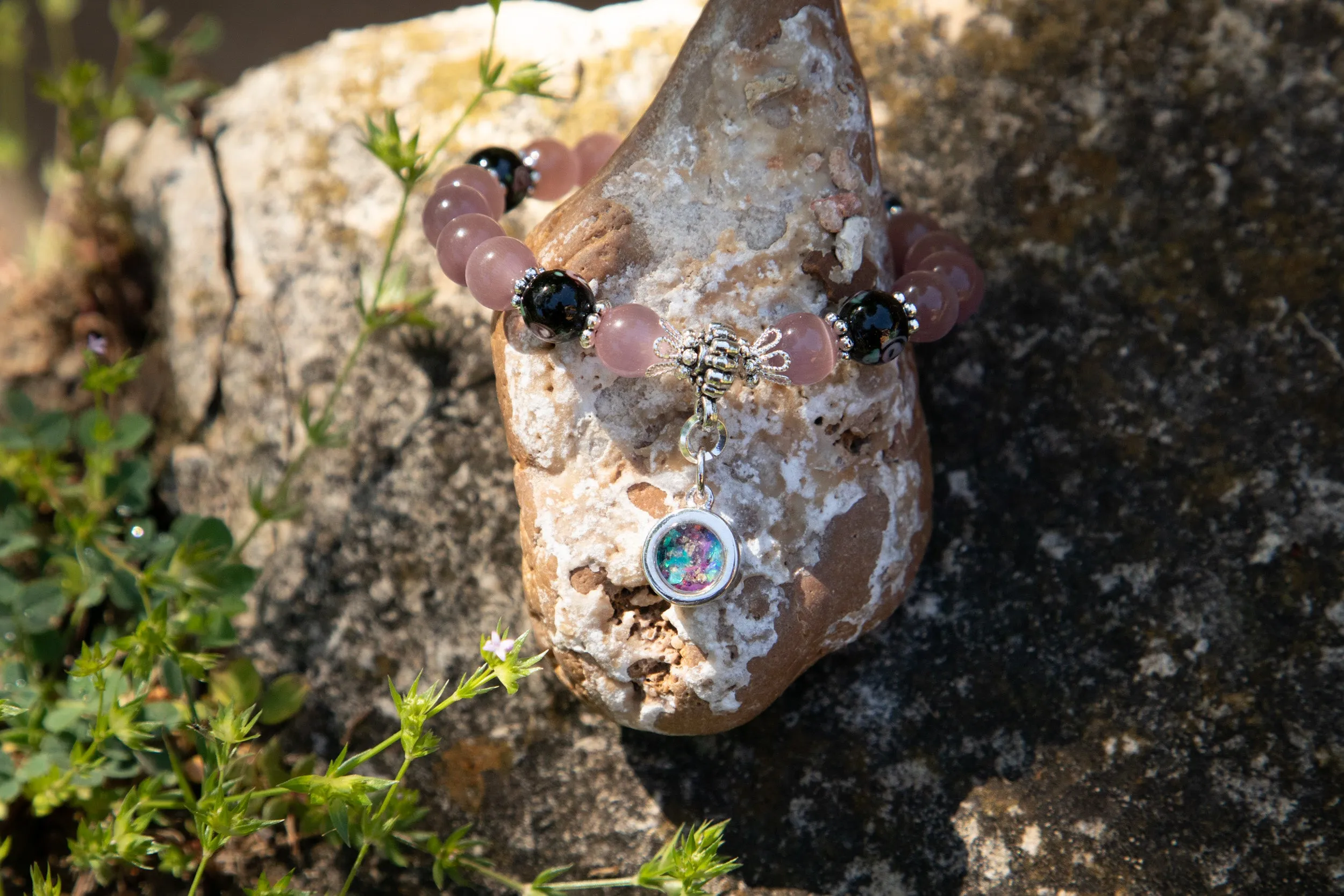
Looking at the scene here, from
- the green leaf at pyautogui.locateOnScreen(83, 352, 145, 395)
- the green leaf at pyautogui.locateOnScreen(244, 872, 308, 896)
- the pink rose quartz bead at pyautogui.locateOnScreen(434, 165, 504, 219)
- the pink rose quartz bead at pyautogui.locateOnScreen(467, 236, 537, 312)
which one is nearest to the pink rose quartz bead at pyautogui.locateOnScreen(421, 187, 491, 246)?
the pink rose quartz bead at pyautogui.locateOnScreen(434, 165, 504, 219)

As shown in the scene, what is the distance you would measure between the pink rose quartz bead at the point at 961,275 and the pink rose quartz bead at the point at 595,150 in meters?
0.85

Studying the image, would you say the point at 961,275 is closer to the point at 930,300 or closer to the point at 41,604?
the point at 930,300

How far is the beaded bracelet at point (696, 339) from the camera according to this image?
196 centimetres

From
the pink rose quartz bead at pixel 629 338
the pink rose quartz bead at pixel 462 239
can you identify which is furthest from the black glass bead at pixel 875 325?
the pink rose quartz bead at pixel 462 239

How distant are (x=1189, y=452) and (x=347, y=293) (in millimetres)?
2202

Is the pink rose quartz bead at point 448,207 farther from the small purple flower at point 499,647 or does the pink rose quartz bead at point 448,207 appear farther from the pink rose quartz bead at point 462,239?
the small purple flower at point 499,647

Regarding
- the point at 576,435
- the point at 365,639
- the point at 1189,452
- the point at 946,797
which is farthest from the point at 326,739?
the point at 1189,452

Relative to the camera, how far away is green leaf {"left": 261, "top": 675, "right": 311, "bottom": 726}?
2.39 m

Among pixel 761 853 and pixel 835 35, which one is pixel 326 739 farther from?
pixel 835 35

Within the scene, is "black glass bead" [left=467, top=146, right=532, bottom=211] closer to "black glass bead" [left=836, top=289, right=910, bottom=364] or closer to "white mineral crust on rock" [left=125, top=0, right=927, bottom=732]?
"white mineral crust on rock" [left=125, top=0, right=927, bottom=732]

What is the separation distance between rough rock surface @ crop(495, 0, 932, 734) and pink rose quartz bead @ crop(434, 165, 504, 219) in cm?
28

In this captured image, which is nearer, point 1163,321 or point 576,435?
point 576,435

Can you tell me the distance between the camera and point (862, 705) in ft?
7.57

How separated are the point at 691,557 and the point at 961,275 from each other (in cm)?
93
